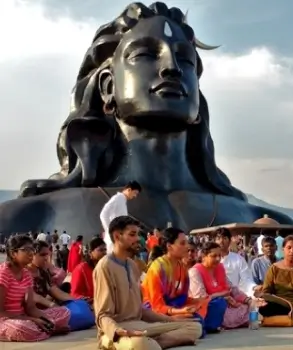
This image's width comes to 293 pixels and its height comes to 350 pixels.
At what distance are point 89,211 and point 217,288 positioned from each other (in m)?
10.4

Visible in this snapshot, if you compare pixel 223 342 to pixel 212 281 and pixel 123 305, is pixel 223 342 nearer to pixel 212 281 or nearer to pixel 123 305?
pixel 212 281

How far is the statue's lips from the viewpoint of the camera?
16.2 meters

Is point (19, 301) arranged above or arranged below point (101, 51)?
below

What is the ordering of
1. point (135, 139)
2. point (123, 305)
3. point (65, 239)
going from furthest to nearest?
point (135, 139), point (65, 239), point (123, 305)

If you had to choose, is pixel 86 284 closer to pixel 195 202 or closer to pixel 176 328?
pixel 176 328

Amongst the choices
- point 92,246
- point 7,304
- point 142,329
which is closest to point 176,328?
point 142,329

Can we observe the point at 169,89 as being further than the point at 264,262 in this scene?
Yes

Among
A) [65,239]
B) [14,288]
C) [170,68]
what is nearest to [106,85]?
[170,68]

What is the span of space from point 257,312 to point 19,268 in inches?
92.9

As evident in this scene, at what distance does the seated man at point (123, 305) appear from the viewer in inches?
175

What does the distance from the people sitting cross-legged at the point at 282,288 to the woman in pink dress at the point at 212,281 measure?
315 mm

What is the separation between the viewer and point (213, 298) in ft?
19.1

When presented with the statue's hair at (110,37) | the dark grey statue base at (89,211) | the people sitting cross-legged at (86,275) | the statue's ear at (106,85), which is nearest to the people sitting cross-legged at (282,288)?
the people sitting cross-legged at (86,275)

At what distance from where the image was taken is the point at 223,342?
531 centimetres
